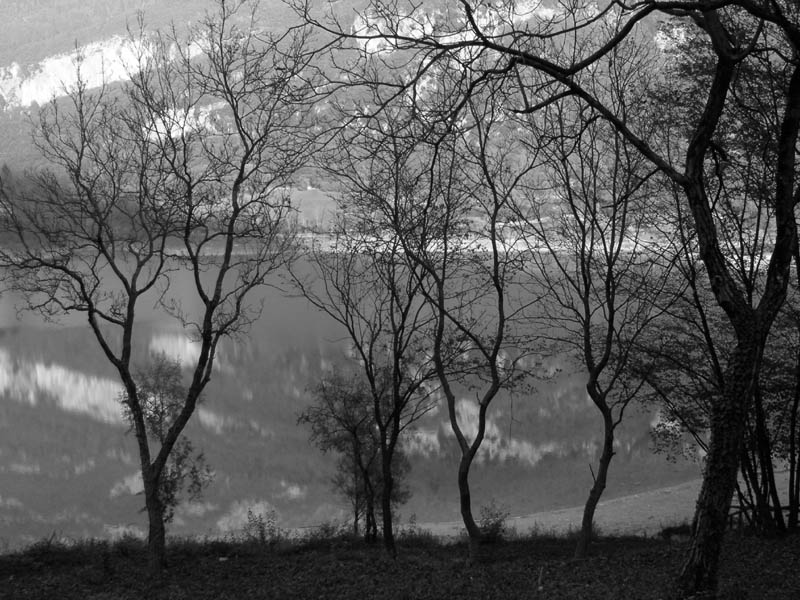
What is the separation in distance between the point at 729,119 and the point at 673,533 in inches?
427

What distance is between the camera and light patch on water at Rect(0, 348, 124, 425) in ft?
114

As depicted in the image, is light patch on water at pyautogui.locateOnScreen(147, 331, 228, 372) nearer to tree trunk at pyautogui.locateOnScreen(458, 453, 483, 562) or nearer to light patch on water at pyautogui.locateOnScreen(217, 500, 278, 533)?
light patch on water at pyautogui.locateOnScreen(217, 500, 278, 533)

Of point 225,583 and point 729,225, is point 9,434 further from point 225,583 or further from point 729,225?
point 729,225

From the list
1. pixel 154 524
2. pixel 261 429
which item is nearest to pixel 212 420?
pixel 261 429

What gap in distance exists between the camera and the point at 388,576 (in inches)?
306

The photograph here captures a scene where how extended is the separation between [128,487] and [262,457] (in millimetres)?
4876

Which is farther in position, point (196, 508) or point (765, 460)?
point (196, 508)

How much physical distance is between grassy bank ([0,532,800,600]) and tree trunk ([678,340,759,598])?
0.92m

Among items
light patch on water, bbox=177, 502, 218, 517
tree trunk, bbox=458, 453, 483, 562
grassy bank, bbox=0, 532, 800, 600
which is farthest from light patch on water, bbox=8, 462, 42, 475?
tree trunk, bbox=458, 453, 483, 562

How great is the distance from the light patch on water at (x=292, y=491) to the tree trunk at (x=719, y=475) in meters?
22.1

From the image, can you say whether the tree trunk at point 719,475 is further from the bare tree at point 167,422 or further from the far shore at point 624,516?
the bare tree at point 167,422

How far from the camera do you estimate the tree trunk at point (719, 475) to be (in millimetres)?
3662

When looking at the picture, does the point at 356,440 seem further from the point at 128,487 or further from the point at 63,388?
the point at 63,388

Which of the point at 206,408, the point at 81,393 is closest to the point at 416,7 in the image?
the point at 206,408
